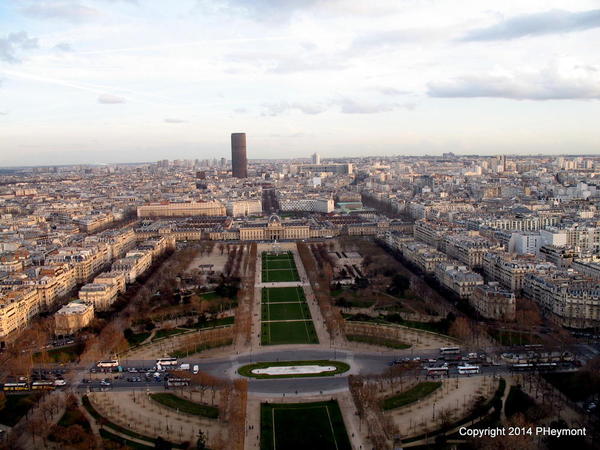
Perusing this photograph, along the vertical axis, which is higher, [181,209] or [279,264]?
[181,209]

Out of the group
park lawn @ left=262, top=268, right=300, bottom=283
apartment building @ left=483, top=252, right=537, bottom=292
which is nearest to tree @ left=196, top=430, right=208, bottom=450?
park lawn @ left=262, top=268, right=300, bottom=283

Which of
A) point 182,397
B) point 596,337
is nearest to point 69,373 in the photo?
point 182,397

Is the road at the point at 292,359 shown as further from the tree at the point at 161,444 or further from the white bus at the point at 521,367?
the tree at the point at 161,444

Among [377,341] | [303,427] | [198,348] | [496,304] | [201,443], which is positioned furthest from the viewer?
[496,304]

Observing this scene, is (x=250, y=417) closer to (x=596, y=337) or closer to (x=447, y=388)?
(x=447, y=388)

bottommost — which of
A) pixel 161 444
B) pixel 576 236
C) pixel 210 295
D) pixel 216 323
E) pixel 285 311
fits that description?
pixel 161 444

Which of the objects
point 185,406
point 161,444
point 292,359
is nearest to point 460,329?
point 292,359

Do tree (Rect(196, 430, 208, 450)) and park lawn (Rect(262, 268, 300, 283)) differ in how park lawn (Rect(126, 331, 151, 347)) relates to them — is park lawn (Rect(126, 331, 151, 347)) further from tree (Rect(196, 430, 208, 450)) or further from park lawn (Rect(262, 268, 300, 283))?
park lawn (Rect(262, 268, 300, 283))

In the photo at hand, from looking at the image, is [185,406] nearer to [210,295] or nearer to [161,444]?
[161,444]
